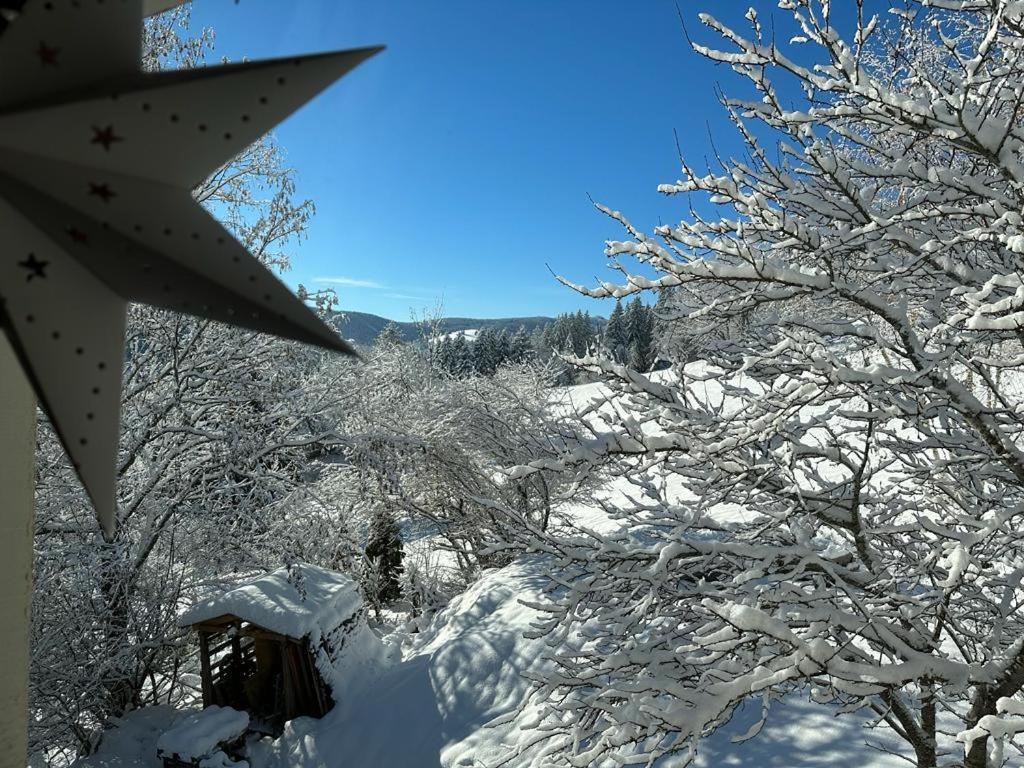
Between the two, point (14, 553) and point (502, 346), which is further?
point (502, 346)

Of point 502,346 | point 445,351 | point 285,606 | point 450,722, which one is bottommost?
point 450,722

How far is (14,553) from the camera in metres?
2.26

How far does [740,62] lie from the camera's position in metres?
3.82

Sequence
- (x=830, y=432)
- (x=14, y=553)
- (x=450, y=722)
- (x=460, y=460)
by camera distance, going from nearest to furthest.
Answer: (x=14, y=553) < (x=830, y=432) < (x=450, y=722) < (x=460, y=460)

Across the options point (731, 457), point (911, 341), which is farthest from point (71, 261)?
point (911, 341)

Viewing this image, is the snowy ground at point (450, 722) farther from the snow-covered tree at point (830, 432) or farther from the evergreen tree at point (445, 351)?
the evergreen tree at point (445, 351)

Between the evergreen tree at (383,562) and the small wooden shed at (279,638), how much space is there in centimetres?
619

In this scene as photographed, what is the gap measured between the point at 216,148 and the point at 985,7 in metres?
4.61

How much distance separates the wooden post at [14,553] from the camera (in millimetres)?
2189

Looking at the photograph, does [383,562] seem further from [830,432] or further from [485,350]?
[485,350]

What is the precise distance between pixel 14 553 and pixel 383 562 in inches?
729

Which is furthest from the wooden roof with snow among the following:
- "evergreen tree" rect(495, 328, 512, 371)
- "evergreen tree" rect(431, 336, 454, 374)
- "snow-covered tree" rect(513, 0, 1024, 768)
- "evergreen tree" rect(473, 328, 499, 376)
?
"evergreen tree" rect(495, 328, 512, 371)

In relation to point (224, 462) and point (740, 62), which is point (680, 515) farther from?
point (224, 462)

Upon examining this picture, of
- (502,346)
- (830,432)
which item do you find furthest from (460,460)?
(502,346)
